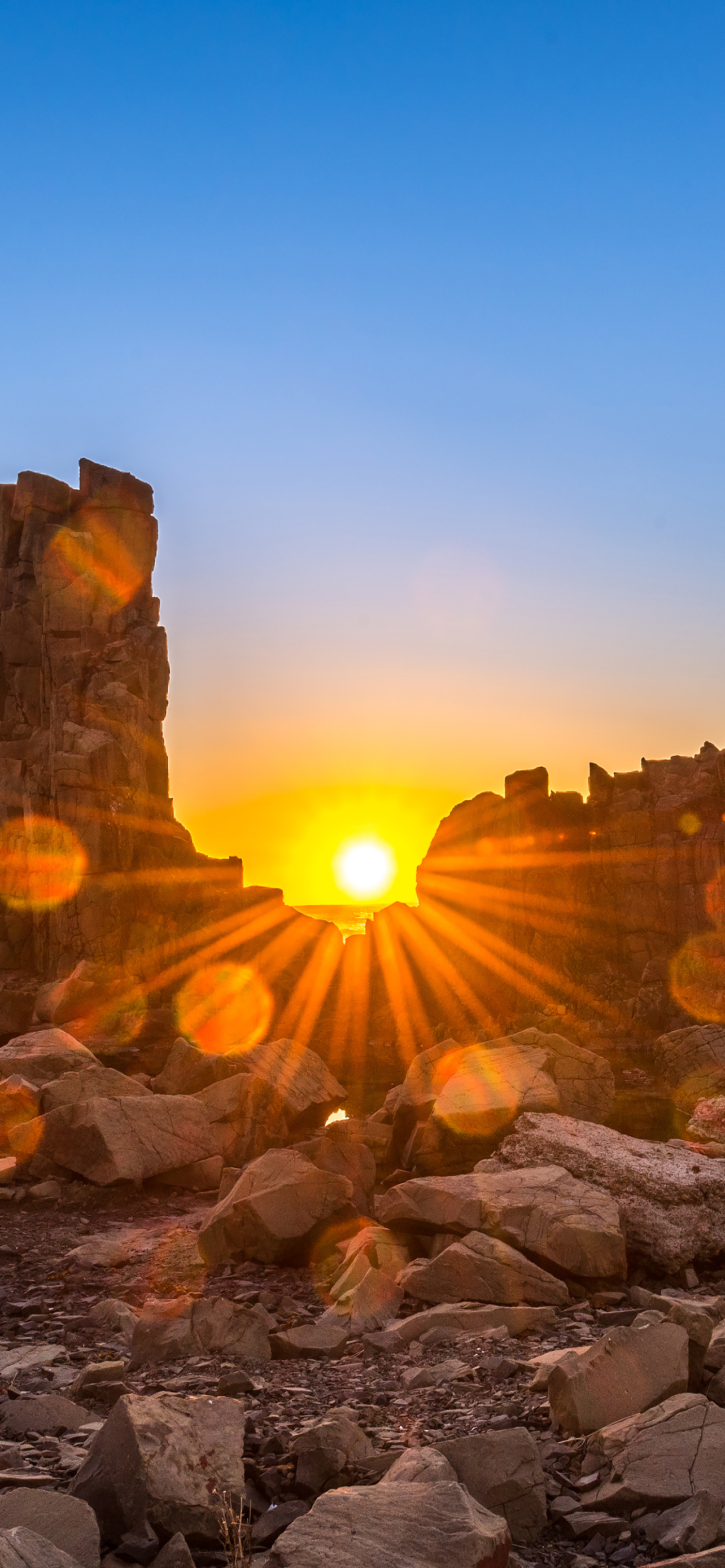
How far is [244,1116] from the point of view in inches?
640

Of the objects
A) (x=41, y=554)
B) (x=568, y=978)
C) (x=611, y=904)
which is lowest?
(x=568, y=978)

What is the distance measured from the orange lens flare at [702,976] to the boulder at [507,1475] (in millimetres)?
35502

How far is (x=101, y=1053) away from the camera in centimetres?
2653

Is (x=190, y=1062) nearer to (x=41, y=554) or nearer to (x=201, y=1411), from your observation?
(x=201, y=1411)

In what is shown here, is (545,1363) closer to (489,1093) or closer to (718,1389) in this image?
(718,1389)

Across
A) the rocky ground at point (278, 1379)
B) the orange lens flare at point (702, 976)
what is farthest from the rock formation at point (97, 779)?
the rocky ground at point (278, 1379)

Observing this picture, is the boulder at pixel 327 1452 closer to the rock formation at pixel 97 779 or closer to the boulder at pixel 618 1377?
the boulder at pixel 618 1377

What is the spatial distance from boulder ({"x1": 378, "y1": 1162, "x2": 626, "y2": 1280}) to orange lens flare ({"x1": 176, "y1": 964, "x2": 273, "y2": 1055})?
71.5ft

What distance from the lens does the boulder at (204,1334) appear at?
299 inches

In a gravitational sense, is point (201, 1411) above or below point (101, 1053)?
above

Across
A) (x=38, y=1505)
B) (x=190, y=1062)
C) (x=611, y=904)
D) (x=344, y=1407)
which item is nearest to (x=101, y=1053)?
(x=190, y=1062)

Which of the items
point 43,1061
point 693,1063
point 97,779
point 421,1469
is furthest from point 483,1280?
point 97,779

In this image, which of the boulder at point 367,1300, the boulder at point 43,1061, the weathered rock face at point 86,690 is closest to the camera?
the boulder at point 367,1300

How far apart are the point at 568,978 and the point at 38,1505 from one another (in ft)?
143
